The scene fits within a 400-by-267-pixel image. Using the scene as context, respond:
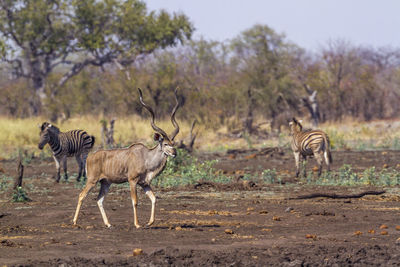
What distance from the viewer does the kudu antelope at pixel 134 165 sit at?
28.1 feet

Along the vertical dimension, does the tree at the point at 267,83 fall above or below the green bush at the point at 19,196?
above

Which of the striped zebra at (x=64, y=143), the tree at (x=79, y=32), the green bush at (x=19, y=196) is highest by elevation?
the tree at (x=79, y=32)

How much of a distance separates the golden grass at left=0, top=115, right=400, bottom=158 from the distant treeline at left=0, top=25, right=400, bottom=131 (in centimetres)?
109

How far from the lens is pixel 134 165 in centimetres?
860

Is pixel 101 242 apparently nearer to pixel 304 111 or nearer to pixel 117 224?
pixel 117 224

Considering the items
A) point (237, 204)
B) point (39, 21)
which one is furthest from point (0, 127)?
point (237, 204)

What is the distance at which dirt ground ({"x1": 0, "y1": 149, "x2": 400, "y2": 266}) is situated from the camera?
267 inches

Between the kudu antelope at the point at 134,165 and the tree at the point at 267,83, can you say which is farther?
the tree at the point at 267,83

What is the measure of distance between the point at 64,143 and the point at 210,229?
7.77 metres

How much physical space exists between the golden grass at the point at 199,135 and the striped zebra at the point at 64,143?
6604mm

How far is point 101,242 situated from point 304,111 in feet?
80.2

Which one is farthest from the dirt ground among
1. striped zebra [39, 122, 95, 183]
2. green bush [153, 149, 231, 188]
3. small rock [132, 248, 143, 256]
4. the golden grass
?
the golden grass

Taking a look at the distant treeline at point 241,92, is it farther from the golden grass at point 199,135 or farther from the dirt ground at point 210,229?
the dirt ground at point 210,229

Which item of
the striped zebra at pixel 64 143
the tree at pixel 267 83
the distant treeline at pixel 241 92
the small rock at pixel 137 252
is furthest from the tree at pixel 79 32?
the small rock at pixel 137 252
